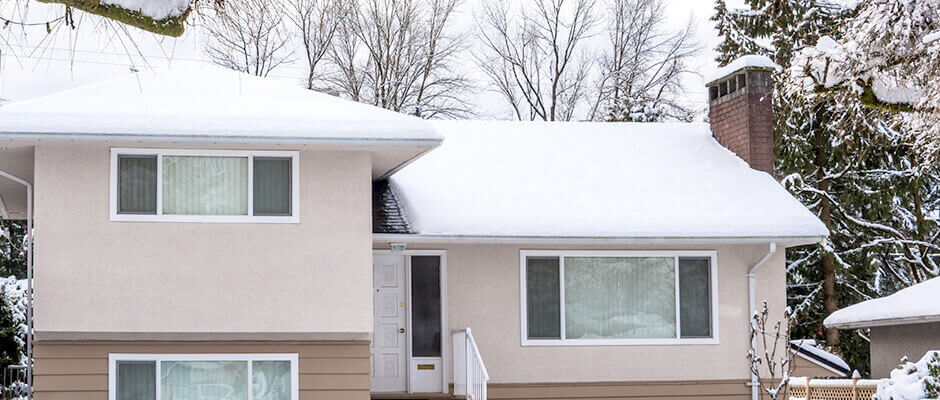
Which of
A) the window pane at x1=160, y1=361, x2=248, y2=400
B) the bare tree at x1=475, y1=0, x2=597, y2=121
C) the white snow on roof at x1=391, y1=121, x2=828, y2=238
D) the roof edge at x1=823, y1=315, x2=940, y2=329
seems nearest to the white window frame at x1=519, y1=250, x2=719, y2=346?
the white snow on roof at x1=391, y1=121, x2=828, y2=238

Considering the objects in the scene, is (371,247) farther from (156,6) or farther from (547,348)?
(156,6)

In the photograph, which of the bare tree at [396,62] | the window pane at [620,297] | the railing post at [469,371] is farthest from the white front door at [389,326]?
the bare tree at [396,62]

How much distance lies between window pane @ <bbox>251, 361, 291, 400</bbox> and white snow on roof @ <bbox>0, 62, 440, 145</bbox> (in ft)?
8.09

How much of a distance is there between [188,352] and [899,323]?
921cm

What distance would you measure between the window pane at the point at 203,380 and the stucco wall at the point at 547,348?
119 inches

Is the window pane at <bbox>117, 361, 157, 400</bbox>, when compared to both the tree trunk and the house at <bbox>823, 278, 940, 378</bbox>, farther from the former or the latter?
the tree trunk

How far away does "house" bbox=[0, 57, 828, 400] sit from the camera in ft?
37.1

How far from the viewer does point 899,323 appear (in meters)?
14.7

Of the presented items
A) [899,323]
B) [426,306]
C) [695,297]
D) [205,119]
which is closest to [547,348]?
[426,306]

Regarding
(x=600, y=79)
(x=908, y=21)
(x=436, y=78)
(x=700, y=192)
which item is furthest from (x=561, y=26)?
(x=908, y=21)

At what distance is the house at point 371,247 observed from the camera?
11.3 meters

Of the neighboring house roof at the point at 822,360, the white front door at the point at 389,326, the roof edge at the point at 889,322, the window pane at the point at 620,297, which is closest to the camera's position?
the roof edge at the point at 889,322

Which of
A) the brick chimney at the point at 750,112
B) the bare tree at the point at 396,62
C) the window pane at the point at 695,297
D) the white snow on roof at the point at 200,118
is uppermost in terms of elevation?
the bare tree at the point at 396,62

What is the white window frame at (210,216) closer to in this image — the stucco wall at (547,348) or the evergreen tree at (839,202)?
the stucco wall at (547,348)
